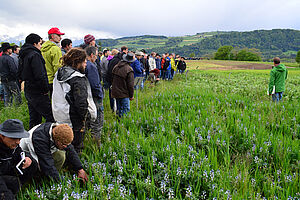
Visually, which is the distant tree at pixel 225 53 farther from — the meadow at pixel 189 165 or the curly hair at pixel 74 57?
the curly hair at pixel 74 57

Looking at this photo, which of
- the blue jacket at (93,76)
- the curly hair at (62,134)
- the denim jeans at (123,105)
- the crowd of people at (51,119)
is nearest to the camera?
the crowd of people at (51,119)

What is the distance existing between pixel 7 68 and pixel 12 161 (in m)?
5.28

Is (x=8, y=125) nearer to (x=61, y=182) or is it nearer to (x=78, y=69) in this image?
(x=61, y=182)

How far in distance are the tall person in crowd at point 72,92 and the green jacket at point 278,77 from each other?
693 cm

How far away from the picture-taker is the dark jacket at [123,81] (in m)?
5.44

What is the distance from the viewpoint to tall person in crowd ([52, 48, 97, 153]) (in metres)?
3.07

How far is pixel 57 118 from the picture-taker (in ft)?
10.8

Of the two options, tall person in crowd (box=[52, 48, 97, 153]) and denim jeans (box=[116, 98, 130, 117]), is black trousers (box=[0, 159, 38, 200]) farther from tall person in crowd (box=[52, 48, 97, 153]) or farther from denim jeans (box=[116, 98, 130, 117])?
denim jeans (box=[116, 98, 130, 117])

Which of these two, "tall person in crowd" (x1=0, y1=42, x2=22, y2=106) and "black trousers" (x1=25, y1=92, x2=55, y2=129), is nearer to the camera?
"black trousers" (x1=25, y1=92, x2=55, y2=129)

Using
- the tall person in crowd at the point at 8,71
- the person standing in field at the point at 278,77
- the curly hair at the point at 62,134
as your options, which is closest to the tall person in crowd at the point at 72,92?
the curly hair at the point at 62,134

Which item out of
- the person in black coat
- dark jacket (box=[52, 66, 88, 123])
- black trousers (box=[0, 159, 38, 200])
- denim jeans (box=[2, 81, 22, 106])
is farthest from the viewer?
denim jeans (box=[2, 81, 22, 106])

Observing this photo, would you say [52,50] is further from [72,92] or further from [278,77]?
[278,77]

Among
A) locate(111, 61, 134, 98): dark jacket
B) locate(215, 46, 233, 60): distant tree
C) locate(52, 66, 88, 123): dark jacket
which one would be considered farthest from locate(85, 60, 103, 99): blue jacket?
locate(215, 46, 233, 60): distant tree

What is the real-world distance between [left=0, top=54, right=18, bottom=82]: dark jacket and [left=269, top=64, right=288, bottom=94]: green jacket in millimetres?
8974
